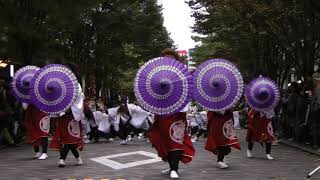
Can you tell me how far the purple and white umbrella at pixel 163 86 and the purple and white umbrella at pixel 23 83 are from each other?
479cm

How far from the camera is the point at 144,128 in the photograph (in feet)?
60.9

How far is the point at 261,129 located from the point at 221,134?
7.84ft

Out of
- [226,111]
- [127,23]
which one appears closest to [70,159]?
[226,111]

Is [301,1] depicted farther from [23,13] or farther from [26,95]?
[23,13]

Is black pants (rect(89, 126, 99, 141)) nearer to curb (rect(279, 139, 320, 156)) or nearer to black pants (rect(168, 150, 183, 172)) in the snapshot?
curb (rect(279, 139, 320, 156))

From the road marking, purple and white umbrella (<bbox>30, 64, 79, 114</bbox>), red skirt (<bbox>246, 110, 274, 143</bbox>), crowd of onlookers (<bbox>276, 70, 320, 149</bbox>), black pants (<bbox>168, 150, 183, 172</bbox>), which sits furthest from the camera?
crowd of onlookers (<bbox>276, 70, 320, 149</bbox>)

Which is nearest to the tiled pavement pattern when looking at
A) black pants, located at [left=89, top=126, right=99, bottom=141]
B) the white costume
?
the white costume

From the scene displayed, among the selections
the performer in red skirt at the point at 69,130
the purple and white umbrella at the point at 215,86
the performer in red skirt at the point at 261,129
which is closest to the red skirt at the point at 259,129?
the performer in red skirt at the point at 261,129

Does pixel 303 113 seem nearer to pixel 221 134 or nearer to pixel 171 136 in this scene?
pixel 221 134

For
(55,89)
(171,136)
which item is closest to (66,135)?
(55,89)

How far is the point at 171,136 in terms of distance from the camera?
934 centimetres

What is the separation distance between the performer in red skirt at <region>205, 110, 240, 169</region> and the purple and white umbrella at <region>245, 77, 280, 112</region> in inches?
74.0

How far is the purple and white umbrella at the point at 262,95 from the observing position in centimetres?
1255

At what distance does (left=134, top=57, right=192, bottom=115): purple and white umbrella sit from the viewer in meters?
8.97
